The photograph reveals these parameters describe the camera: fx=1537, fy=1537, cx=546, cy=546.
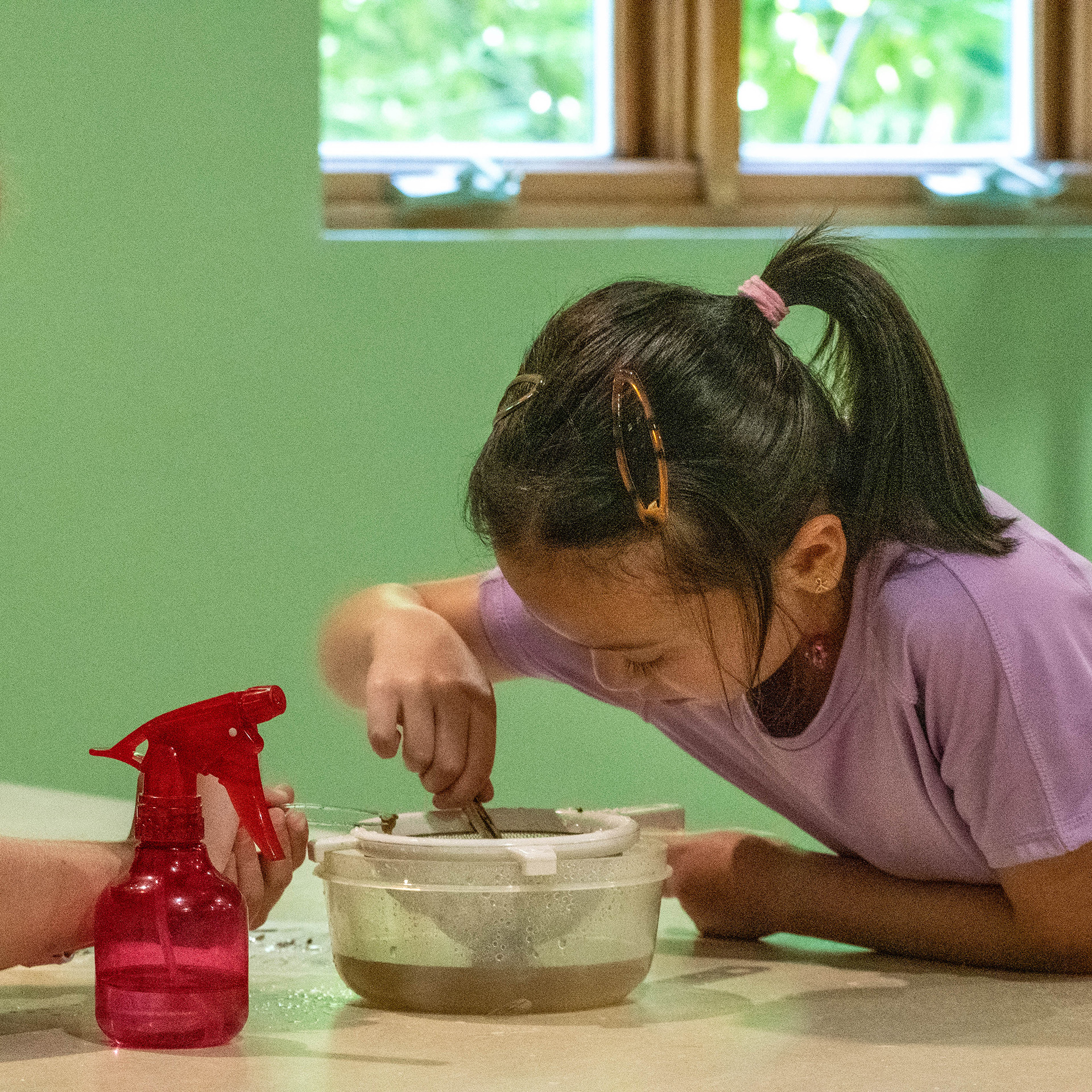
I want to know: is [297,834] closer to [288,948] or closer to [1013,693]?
[288,948]

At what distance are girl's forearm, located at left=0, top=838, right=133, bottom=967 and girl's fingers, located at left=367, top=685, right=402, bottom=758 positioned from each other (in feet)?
0.54

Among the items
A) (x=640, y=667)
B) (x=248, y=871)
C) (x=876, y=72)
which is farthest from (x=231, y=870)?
(x=876, y=72)

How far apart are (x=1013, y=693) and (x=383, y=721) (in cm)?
31

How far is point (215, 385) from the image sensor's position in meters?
1.59

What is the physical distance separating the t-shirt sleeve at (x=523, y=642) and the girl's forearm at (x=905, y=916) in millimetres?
195

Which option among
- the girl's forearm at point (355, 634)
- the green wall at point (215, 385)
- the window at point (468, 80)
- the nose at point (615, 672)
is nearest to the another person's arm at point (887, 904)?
the nose at point (615, 672)

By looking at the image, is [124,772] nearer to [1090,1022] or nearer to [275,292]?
[275,292]

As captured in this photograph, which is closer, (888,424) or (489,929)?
(489,929)

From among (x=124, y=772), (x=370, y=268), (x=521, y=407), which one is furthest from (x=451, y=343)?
(x=521, y=407)

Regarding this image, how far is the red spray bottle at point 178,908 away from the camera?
59cm

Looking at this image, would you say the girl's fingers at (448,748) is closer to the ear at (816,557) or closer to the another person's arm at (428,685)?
the another person's arm at (428,685)

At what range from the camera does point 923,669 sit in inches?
30.5

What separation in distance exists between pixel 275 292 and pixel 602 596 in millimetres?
956

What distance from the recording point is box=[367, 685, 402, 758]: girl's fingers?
787 mm
